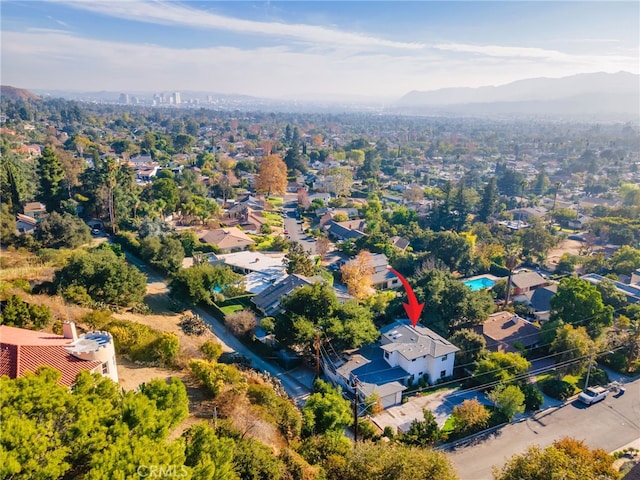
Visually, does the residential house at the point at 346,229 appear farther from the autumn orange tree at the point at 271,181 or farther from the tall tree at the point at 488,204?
the autumn orange tree at the point at 271,181

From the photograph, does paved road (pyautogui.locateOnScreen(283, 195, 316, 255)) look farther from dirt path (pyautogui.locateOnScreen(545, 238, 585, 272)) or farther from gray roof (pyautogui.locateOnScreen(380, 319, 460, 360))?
dirt path (pyautogui.locateOnScreen(545, 238, 585, 272))

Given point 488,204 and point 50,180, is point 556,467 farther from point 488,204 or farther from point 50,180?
point 50,180

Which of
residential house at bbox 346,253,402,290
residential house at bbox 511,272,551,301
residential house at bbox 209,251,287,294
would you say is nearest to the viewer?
residential house at bbox 209,251,287,294

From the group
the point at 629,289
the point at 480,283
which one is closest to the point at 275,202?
the point at 480,283

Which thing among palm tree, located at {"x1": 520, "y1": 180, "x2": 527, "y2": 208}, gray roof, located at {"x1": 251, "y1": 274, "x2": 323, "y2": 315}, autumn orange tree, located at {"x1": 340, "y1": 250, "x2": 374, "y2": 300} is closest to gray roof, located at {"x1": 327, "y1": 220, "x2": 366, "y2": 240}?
autumn orange tree, located at {"x1": 340, "y1": 250, "x2": 374, "y2": 300}

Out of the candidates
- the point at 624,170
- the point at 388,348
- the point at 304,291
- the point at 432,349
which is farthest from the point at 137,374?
the point at 624,170

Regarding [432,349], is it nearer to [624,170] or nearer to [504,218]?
[504,218]
